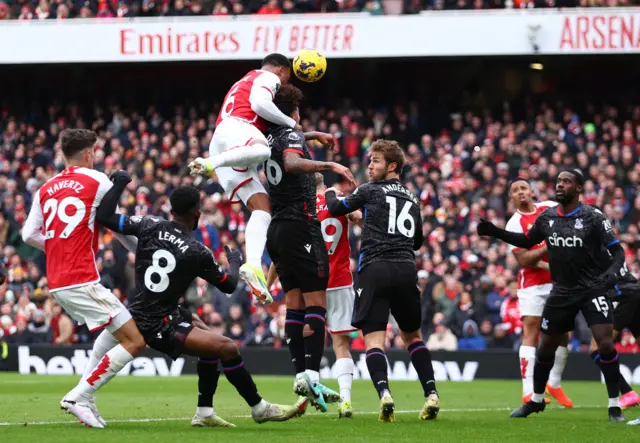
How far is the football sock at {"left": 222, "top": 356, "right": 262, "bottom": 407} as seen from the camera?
9234 millimetres

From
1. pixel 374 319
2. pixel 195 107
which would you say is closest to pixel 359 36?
pixel 195 107

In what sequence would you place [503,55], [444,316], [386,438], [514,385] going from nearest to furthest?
[386,438] → [514,385] → [444,316] → [503,55]

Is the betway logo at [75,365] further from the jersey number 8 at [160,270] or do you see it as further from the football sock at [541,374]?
the jersey number 8 at [160,270]

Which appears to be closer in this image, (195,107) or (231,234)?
(231,234)

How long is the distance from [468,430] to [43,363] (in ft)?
44.1

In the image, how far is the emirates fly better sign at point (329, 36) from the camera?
1027 inches

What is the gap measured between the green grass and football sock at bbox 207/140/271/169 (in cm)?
227

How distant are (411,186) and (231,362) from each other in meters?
15.4

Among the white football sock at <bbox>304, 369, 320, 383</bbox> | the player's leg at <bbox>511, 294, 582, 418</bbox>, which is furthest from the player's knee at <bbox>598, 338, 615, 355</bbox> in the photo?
the white football sock at <bbox>304, 369, 320, 383</bbox>

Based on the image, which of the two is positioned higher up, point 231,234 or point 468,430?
point 231,234

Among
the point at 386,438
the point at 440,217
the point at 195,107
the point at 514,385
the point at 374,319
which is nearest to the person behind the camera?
the point at 386,438

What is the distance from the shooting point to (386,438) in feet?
26.4

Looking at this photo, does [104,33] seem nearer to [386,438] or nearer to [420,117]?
[420,117]

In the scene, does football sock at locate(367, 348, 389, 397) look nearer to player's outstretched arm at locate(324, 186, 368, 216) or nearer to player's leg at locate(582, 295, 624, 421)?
player's outstretched arm at locate(324, 186, 368, 216)
